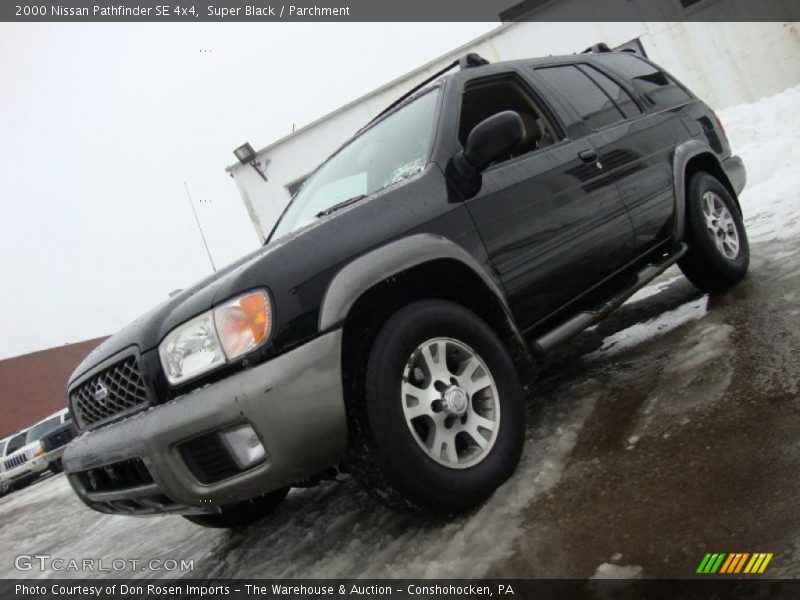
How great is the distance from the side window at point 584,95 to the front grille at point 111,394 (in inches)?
111

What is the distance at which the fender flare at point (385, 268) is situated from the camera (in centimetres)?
213

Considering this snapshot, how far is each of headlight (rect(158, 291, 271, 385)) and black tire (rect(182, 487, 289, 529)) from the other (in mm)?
1288

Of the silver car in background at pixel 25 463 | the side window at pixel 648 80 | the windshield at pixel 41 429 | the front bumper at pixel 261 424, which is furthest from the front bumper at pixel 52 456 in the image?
the side window at pixel 648 80

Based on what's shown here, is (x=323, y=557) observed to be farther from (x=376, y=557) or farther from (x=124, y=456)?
(x=124, y=456)

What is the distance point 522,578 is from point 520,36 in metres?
15.4

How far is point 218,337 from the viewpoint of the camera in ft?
6.91

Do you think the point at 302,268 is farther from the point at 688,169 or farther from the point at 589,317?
the point at 688,169

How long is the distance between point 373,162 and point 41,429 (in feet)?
51.0

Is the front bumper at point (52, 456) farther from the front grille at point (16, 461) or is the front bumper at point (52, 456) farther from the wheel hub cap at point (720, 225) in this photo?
the wheel hub cap at point (720, 225)

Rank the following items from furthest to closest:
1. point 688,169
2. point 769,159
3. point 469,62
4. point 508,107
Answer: point 769,159, point 688,169, point 508,107, point 469,62

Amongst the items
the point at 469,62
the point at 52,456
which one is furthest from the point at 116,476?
the point at 52,456

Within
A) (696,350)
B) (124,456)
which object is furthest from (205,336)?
(696,350)

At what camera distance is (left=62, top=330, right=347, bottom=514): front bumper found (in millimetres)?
1981

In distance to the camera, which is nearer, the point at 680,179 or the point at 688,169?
the point at 680,179
